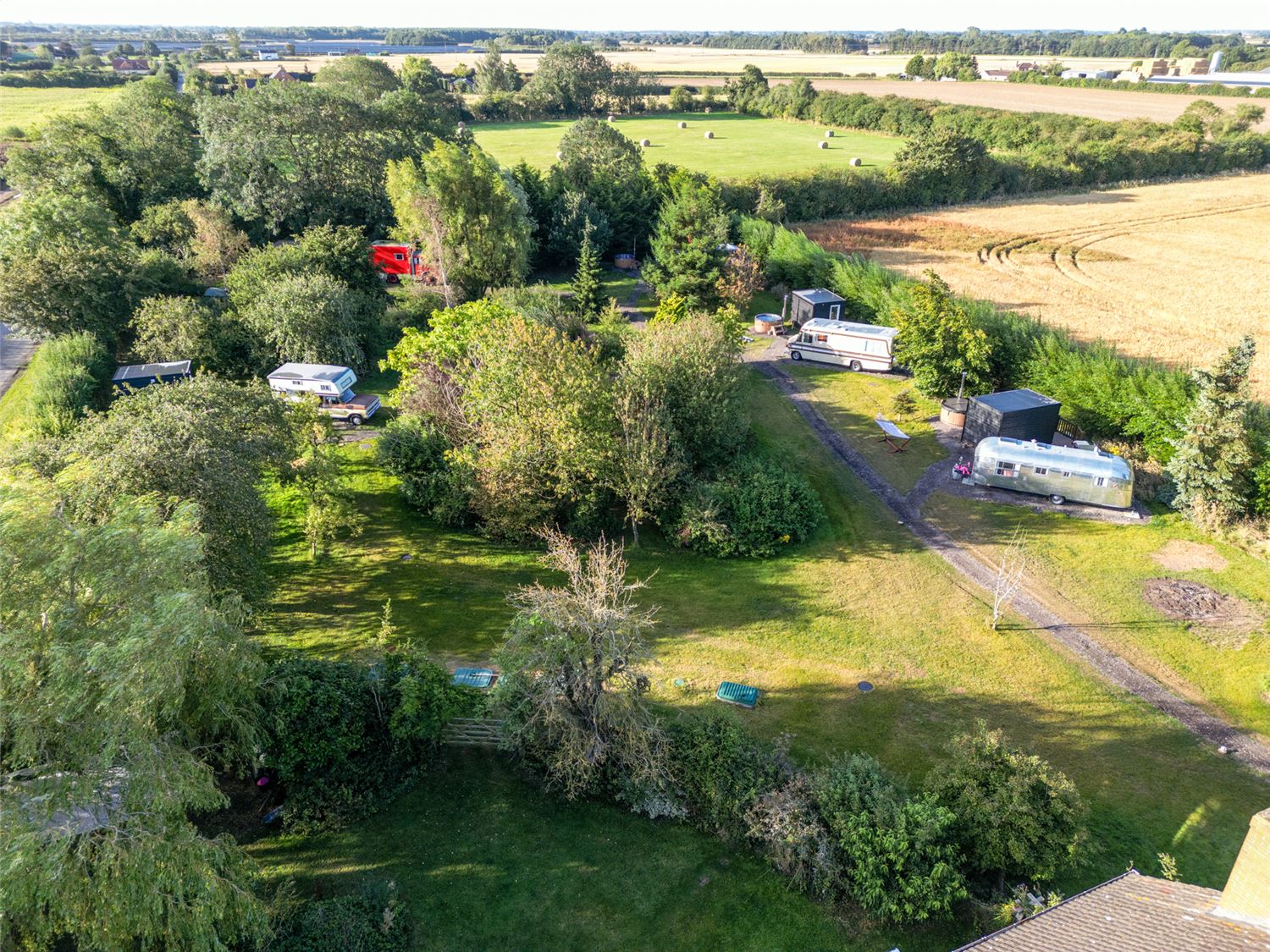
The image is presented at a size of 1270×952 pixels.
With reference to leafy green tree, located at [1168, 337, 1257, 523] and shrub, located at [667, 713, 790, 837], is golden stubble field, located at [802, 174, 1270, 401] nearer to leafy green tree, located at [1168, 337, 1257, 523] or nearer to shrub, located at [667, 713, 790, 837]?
leafy green tree, located at [1168, 337, 1257, 523]

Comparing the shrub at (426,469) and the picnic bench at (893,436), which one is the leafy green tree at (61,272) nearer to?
the shrub at (426,469)

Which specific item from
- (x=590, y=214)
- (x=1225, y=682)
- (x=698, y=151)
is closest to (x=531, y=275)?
(x=590, y=214)

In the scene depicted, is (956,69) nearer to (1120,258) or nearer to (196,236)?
(1120,258)

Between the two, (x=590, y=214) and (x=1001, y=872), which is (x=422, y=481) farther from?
(x=590, y=214)

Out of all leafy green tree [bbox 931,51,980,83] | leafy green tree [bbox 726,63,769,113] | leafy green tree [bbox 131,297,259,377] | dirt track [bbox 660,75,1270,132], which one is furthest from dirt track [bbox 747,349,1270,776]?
leafy green tree [bbox 931,51,980,83]

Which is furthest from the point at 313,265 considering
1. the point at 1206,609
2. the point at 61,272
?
the point at 1206,609

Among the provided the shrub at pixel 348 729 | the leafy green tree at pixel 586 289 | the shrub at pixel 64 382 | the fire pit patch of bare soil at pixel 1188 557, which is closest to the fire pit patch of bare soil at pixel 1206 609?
the fire pit patch of bare soil at pixel 1188 557

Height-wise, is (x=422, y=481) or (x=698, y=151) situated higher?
(x=698, y=151)
